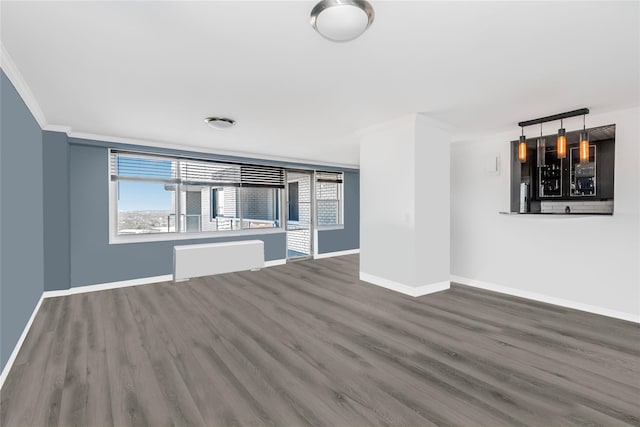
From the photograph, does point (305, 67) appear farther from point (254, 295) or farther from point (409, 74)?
point (254, 295)

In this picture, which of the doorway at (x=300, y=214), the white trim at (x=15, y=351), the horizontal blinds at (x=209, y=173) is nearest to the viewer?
the white trim at (x=15, y=351)

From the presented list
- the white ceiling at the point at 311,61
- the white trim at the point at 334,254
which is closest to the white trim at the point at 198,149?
the white ceiling at the point at 311,61

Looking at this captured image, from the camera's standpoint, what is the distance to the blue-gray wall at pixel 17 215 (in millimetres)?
2311

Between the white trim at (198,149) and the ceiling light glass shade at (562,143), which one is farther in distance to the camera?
the white trim at (198,149)

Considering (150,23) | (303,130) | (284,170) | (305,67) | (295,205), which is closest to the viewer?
(150,23)

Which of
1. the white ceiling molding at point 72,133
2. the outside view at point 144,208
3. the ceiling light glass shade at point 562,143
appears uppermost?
the white ceiling molding at point 72,133

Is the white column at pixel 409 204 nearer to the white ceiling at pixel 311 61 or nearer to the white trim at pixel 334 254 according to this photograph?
the white ceiling at pixel 311 61

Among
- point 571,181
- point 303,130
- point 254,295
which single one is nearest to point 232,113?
point 303,130

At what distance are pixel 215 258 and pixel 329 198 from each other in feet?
11.6

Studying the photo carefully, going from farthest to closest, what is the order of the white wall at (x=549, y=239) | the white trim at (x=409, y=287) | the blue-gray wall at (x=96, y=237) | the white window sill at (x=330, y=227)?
the white window sill at (x=330, y=227)
the blue-gray wall at (x=96, y=237)
the white trim at (x=409, y=287)
the white wall at (x=549, y=239)

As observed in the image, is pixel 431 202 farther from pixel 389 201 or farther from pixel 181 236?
pixel 181 236

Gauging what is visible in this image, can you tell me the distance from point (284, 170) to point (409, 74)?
15.4 feet

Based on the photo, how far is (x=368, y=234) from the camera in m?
4.93

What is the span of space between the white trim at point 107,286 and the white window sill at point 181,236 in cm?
67
